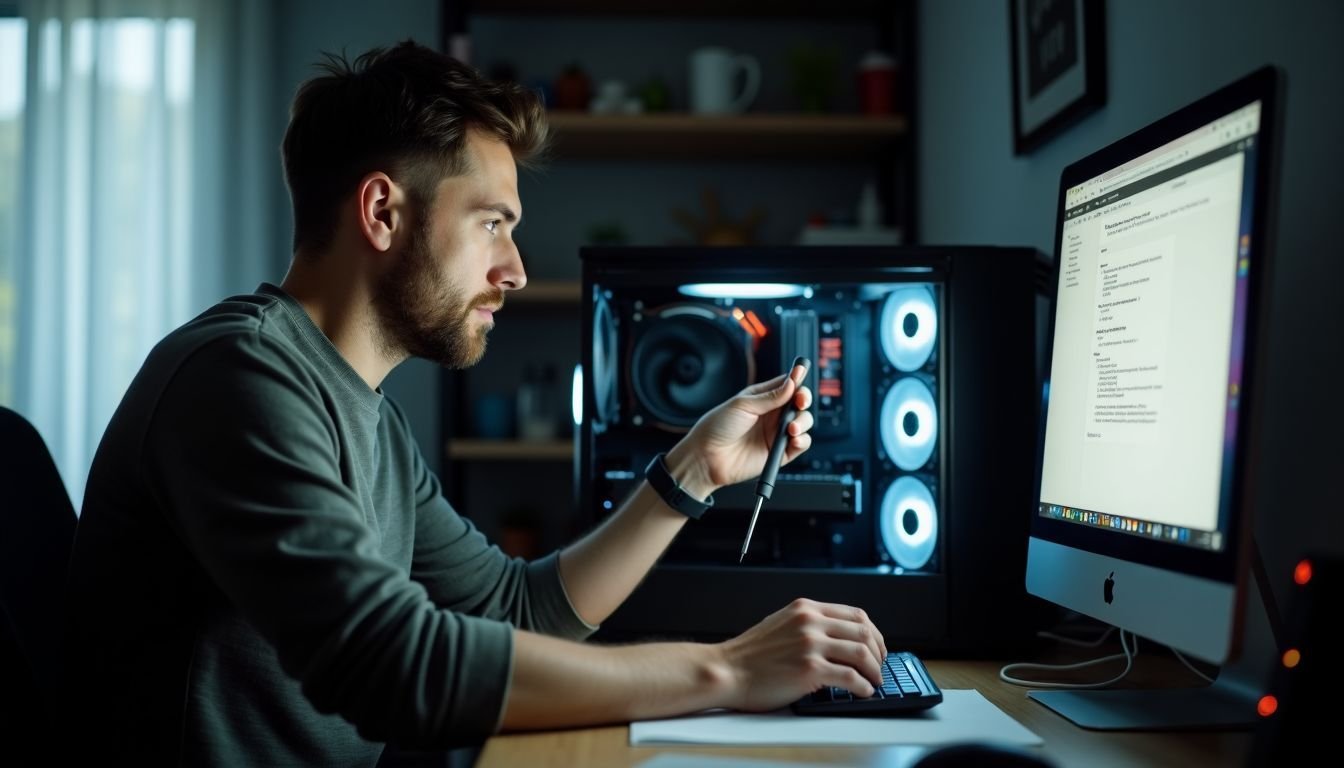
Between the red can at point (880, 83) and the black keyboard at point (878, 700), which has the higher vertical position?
the red can at point (880, 83)

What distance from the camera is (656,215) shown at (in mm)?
2641

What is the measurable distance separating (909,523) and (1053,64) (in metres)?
0.74

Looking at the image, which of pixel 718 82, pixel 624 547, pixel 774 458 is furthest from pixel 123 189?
pixel 774 458

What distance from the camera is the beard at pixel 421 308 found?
106 centimetres

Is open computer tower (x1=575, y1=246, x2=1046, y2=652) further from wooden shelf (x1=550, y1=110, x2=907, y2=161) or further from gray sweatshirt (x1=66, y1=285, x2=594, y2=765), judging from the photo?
wooden shelf (x1=550, y1=110, x2=907, y2=161)

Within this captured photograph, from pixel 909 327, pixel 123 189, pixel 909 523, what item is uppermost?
pixel 123 189

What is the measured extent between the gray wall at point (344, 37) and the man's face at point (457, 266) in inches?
60.5

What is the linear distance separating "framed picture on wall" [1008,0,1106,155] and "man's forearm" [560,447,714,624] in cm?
76

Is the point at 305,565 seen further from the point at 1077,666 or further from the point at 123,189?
the point at 123,189

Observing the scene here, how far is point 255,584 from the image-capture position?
2.46 feet

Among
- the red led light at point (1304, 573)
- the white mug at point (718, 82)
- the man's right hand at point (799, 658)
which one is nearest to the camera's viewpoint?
the red led light at point (1304, 573)

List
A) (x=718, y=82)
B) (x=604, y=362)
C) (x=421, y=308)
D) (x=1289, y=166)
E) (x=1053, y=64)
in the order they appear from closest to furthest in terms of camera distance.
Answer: (x=1289, y=166)
(x=421, y=308)
(x=604, y=362)
(x=1053, y=64)
(x=718, y=82)

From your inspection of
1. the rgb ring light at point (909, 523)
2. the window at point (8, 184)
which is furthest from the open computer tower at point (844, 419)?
the window at point (8, 184)

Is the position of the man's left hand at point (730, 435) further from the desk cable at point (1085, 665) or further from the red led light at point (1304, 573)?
the red led light at point (1304, 573)
